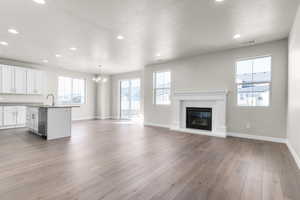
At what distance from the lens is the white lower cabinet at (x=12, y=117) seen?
5578 millimetres

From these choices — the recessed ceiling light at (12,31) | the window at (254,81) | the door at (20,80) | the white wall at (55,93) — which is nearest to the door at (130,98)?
the white wall at (55,93)

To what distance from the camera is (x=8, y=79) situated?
18.7 ft

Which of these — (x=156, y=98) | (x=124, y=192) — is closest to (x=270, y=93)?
(x=156, y=98)

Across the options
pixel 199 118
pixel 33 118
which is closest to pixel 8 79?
pixel 33 118

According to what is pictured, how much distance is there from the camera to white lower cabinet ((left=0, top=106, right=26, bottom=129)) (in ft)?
18.3

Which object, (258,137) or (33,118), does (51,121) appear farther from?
(258,137)

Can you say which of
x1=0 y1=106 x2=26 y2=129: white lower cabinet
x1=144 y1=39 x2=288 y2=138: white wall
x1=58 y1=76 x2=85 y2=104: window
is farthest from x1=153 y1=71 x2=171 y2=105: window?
x1=0 y1=106 x2=26 y2=129: white lower cabinet

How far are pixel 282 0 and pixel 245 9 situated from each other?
54 centimetres

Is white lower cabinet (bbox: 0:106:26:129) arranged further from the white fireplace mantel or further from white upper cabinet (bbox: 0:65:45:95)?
the white fireplace mantel

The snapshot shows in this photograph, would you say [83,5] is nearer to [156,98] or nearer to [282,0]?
[282,0]

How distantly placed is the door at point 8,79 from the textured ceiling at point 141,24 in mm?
827

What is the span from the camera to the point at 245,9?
2773 millimetres

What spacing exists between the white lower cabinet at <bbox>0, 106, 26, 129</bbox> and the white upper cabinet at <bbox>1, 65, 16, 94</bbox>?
26.5 inches

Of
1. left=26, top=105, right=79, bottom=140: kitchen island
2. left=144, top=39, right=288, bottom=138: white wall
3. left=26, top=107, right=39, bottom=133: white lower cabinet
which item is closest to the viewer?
left=144, top=39, right=288, bottom=138: white wall
